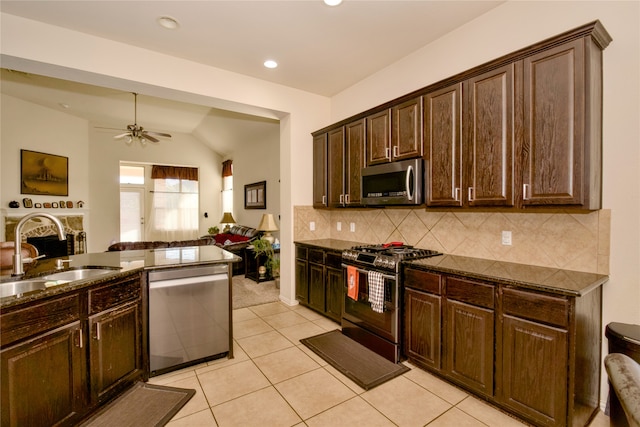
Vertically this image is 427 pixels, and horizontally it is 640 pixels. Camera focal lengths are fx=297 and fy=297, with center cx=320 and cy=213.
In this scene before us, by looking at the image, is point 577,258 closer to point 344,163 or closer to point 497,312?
point 497,312

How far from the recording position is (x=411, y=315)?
255 cm

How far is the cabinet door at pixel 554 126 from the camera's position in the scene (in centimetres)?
186

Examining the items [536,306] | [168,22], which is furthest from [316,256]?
[168,22]

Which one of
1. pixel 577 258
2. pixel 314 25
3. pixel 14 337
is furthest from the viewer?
pixel 314 25

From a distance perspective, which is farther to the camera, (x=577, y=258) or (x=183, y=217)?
(x=183, y=217)

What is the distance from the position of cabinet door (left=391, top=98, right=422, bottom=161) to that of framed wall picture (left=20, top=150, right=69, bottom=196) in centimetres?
665

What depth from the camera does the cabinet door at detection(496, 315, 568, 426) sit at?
172 cm

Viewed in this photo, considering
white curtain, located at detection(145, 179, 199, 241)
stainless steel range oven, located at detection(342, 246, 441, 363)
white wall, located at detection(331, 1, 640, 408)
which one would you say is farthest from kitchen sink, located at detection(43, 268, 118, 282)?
white curtain, located at detection(145, 179, 199, 241)

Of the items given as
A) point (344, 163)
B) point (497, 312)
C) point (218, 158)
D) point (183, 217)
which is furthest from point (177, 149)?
point (497, 312)

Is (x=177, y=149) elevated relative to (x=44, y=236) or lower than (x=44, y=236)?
elevated

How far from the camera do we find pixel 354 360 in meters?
2.72

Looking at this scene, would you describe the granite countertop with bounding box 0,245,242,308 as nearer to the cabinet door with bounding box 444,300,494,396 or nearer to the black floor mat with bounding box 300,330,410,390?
the black floor mat with bounding box 300,330,410,390

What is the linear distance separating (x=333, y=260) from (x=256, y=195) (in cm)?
412

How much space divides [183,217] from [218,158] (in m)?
2.13
